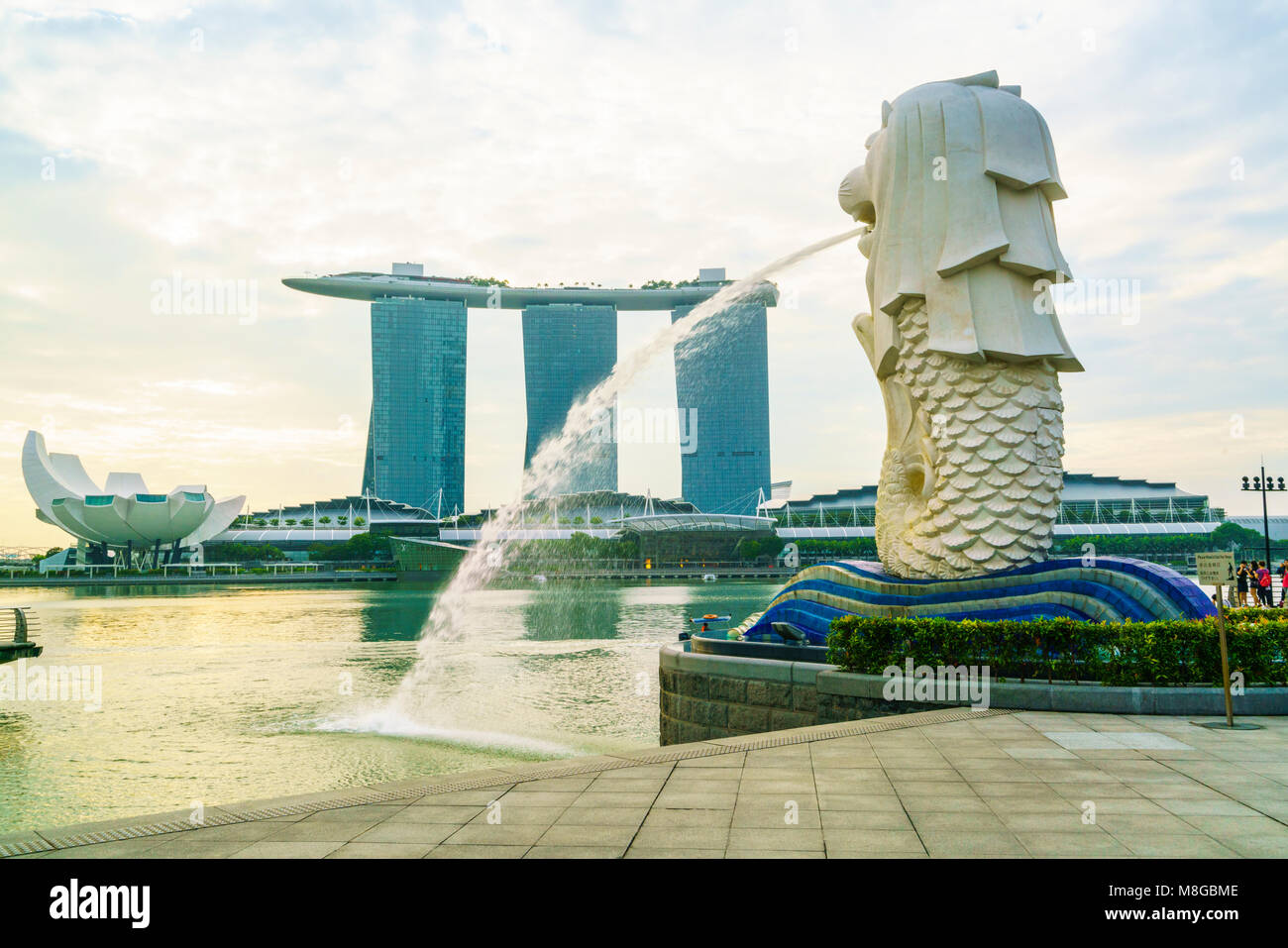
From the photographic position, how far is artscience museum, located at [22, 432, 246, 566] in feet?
265

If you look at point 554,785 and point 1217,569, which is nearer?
point 554,785

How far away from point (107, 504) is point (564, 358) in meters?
54.3

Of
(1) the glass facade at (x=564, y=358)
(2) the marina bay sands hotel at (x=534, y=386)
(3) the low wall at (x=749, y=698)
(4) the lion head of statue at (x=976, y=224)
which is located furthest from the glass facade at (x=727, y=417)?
(3) the low wall at (x=749, y=698)

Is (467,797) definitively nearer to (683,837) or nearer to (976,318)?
(683,837)

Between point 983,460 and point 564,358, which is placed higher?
point 564,358

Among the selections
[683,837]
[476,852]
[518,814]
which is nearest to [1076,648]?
[683,837]

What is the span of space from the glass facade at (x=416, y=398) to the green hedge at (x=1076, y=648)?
108573 mm

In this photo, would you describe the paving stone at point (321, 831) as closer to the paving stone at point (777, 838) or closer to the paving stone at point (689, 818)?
the paving stone at point (689, 818)

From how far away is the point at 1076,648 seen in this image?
9.02 m

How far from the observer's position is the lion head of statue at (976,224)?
12070mm

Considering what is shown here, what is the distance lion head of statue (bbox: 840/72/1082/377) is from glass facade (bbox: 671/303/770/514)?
95341 millimetres
